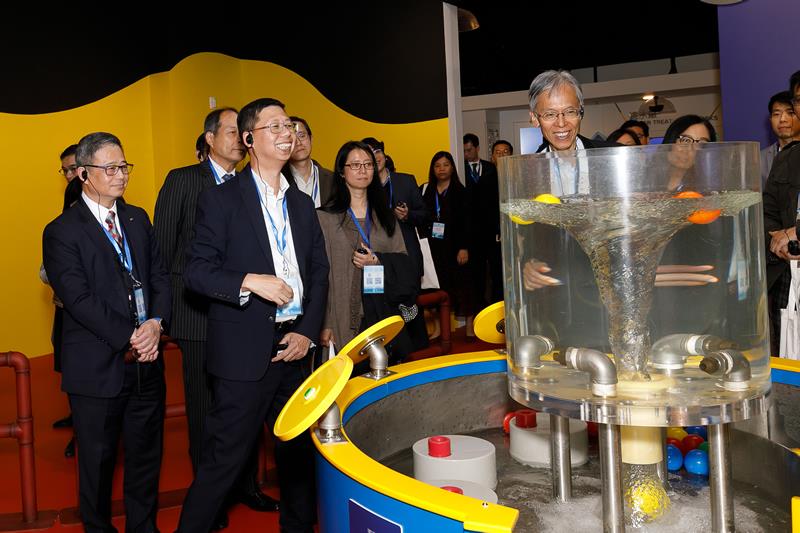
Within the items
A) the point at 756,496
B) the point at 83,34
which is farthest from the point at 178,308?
the point at 83,34

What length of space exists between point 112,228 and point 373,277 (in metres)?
1.17

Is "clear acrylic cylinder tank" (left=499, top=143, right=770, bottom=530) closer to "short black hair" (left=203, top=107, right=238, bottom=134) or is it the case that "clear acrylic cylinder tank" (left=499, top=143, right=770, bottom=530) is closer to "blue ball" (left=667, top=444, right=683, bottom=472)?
"blue ball" (left=667, top=444, right=683, bottom=472)

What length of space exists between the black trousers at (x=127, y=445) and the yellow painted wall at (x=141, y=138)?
4195mm

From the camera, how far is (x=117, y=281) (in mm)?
2723

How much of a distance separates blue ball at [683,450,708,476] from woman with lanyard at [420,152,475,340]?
445 centimetres

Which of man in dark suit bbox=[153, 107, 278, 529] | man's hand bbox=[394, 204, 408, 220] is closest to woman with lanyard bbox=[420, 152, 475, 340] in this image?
man's hand bbox=[394, 204, 408, 220]

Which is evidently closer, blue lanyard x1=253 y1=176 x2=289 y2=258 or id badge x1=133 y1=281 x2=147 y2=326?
blue lanyard x1=253 y1=176 x2=289 y2=258

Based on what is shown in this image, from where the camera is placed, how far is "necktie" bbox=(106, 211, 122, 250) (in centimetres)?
275

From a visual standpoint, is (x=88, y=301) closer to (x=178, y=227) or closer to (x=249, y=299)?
(x=249, y=299)

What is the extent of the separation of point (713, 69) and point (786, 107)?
811 centimetres

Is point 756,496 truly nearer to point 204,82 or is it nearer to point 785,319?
point 785,319

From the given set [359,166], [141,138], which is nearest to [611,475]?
[359,166]

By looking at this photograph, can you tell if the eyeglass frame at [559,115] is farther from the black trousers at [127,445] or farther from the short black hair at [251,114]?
the black trousers at [127,445]

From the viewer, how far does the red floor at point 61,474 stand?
3.11m
